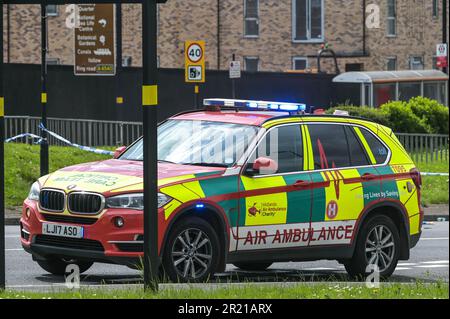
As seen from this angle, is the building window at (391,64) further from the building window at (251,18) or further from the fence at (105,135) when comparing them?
the fence at (105,135)

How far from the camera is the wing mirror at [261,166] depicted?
1230 cm

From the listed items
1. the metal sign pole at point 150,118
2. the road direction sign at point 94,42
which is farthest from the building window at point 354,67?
the metal sign pole at point 150,118

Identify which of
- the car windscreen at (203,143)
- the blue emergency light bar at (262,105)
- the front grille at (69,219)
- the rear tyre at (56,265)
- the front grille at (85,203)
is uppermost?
the blue emergency light bar at (262,105)

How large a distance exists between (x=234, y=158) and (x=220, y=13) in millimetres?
39516

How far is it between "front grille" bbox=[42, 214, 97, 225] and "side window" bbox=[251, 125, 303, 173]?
184 centimetres

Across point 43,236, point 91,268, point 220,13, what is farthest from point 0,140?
point 220,13

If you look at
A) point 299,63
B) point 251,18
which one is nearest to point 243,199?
point 299,63

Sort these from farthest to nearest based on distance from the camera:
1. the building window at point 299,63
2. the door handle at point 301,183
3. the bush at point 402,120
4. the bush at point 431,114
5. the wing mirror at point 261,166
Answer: the building window at point 299,63, the bush at point 431,114, the bush at point 402,120, the door handle at point 301,183, the wing mirror at point 261,166

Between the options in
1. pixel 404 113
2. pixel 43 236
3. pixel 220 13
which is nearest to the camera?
pixel 43 236

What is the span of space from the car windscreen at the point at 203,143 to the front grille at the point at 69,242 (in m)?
1.33

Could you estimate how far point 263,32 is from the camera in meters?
52.0

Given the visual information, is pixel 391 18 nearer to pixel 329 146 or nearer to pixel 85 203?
pixel 329 146
